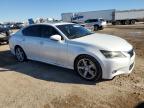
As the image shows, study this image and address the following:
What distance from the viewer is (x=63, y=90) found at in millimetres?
5637

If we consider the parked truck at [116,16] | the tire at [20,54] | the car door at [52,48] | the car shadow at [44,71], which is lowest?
the parked truck at [116,16]

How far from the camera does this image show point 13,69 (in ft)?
25.7

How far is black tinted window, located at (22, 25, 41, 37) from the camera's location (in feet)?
25.9

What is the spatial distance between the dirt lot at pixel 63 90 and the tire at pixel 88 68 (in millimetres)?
188

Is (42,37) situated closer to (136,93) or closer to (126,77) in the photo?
(126,77)

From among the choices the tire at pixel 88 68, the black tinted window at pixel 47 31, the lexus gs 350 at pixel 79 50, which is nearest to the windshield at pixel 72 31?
the lexus gs 350 at pixel 79 50

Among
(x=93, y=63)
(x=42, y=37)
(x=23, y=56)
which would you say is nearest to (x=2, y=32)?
(x=23, y=56)

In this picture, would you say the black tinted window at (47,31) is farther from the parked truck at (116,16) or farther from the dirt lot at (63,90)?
the parked truck at (116,16)

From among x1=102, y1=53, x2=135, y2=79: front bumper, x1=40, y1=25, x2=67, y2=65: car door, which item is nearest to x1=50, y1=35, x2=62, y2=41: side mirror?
x1=40, y1=25, x2=67, y2=65: car door

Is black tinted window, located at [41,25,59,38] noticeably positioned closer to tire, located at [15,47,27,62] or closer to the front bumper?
tire, located at [15,47,27,62]

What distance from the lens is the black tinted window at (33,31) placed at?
7904 mm

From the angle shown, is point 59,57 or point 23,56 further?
point 23,56

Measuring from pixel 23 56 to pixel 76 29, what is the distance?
2544 mm

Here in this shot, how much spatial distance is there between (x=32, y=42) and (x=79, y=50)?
2386 mm
